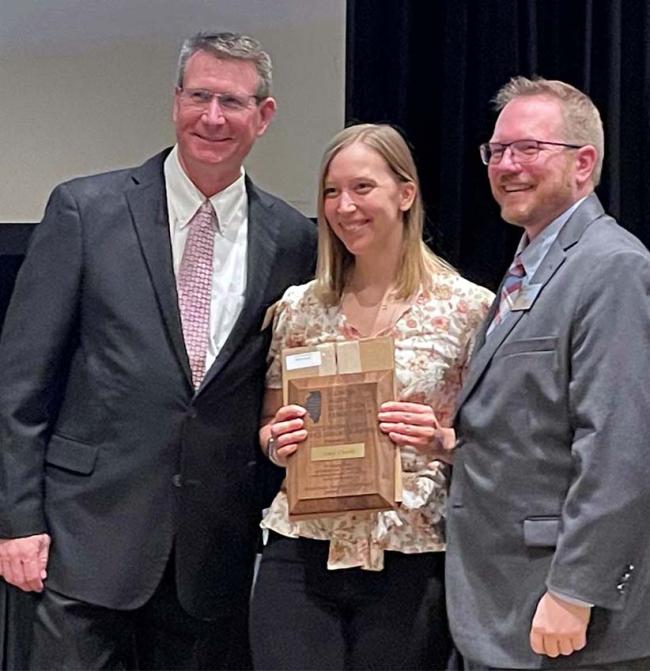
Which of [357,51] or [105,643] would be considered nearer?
[105,643]

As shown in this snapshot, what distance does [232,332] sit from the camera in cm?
188

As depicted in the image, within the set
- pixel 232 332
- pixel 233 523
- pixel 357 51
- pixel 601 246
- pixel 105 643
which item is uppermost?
pixel 357 51

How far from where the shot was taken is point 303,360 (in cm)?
171

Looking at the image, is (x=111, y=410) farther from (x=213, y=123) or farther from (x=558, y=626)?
(x=558, y=626)

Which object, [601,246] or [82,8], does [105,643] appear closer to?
[601,246]

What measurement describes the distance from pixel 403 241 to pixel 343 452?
42 centimetres

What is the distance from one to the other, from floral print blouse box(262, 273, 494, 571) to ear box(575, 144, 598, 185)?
296mm

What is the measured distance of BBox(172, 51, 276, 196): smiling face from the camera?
6.21 feet

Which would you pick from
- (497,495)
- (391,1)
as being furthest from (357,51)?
(497,495)

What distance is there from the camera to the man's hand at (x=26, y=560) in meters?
1.83

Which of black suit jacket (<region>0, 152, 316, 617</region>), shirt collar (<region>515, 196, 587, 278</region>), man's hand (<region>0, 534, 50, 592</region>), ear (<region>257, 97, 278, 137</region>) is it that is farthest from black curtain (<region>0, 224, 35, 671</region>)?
shirt collar (<region>515, 196, 587, 278</region>)

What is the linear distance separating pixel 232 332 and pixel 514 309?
1.83ft

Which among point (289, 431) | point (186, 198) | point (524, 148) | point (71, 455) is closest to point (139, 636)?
point (71, 455)

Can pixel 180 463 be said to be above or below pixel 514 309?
below
